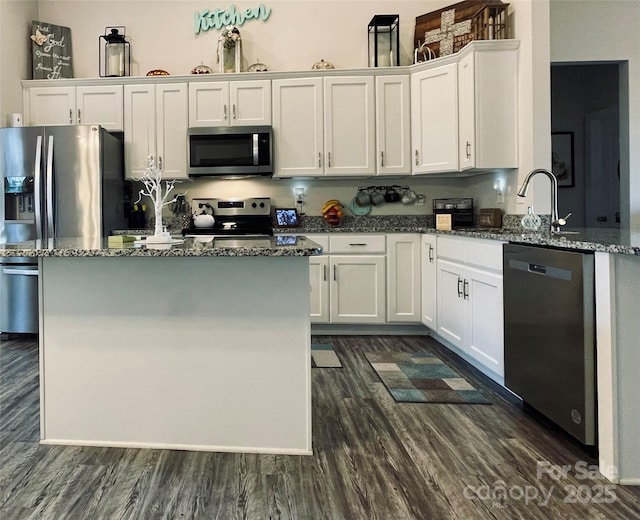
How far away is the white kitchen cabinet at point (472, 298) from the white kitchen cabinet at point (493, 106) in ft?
2.37

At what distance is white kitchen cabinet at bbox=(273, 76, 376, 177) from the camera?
13.6 ft

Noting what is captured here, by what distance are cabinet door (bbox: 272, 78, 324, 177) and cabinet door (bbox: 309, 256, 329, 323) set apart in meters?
0.84

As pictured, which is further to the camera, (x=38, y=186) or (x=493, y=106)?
(x=38, y=186)

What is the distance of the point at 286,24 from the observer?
178 inches

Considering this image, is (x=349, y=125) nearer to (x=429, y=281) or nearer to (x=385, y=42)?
(x=385, y=42)

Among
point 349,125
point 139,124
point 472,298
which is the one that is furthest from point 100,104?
point 472,298

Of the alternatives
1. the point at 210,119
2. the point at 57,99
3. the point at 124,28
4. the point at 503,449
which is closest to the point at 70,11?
the point at 124,28

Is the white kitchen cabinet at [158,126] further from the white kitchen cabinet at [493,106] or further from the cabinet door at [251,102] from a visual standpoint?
the white kitchen cabinet at [493,106]

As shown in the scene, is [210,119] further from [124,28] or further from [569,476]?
[569,476]

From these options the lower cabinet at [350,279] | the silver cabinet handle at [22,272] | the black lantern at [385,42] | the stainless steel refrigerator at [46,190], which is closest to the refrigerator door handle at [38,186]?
the stainless steel refrigerator at [46,190]

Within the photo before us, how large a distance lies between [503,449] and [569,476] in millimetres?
273

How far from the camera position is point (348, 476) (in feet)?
5.80

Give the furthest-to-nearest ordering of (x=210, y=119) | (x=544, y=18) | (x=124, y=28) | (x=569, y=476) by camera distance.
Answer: (x=124, y=28), (x=210, y=119), (x=544, y=18), (x=569, y=476)

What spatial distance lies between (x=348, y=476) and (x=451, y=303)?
6.21ft
